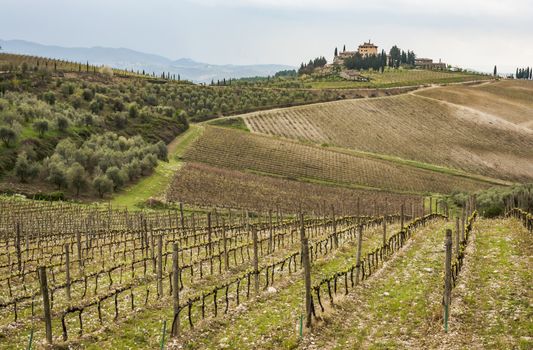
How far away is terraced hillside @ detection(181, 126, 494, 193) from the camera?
90.6 m

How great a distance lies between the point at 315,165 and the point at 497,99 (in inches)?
3735

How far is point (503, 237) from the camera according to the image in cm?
3134

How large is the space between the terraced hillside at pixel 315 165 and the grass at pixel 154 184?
110 inches

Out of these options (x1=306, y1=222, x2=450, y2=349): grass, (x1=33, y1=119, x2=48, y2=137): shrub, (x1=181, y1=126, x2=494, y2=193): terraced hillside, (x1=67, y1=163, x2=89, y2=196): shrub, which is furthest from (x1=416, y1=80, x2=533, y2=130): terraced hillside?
(x1=306, y1=222, x2=450, y2=349): grass

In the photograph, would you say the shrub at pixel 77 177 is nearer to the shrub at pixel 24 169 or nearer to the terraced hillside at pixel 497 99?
the shrub at pixel 24 169

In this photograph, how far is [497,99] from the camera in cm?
16638

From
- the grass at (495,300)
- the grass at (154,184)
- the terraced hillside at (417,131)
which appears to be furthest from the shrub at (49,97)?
the grass at (495,300)

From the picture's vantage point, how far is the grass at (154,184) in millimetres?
69938

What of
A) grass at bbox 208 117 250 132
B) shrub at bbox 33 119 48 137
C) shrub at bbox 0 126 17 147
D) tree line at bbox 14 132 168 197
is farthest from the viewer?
grass at bbox 208 117 250 132

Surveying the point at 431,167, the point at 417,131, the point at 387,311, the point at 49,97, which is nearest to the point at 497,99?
the point at 417,131

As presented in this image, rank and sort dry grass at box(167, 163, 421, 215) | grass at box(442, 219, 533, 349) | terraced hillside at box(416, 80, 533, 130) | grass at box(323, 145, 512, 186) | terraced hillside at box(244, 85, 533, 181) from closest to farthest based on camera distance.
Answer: grass at box(442, 219, 533, 349) < dry grass at box(167, 163, 421, 215) < grass at box(323, 145, 512, 186) < terraced hillside at box(244, 85, 533, 181) < terraced hillside at box(416, 80, 533, 130)

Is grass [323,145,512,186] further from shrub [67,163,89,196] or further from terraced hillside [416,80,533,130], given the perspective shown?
shrub [67,163,89,196]

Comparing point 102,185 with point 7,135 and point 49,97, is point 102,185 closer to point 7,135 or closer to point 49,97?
point 7,135

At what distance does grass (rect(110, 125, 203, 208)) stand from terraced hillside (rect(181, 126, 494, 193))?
2800 millimetres
